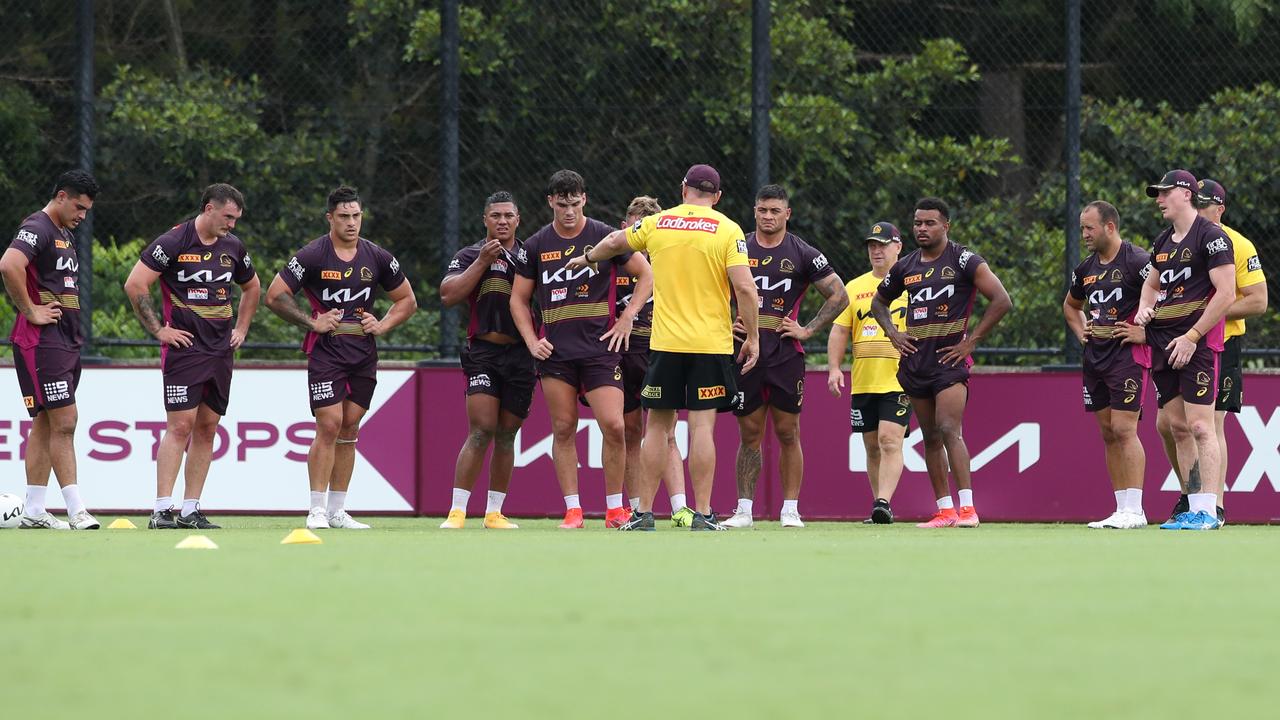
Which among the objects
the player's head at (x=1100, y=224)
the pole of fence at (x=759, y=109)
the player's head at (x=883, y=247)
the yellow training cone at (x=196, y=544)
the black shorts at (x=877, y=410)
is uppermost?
the pole of fence at (x=759, y=109)

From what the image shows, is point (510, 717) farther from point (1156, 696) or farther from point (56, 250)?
point (56, 250)

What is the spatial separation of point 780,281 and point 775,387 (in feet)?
2.27

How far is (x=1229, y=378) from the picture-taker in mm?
11406

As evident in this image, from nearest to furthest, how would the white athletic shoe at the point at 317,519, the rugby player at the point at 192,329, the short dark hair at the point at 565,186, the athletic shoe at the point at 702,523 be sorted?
the athletic shoe at the point at 702,523, the rugby player at the point at 192,329, the short dark hair at the point at 565,186, the white athletic shoe at the point at 317,519

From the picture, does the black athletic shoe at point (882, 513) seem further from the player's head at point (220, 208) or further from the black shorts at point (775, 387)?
the player's head at point (220, 208)

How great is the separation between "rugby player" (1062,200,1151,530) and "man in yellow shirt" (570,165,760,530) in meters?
2.60

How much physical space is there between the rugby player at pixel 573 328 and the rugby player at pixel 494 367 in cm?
25

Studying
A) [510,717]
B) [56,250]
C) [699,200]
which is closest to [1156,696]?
[510,717]

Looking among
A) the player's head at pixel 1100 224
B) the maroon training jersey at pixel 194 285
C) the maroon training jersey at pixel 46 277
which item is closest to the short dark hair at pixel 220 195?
the maroon training jersey at pixel 194 285

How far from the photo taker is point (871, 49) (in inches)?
674

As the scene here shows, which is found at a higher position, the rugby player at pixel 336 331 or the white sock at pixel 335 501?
the rugby player at pixel 336 331

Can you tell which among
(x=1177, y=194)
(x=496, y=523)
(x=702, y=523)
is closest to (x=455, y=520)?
(x=496, y=523)

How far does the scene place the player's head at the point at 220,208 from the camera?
10523 millimetres

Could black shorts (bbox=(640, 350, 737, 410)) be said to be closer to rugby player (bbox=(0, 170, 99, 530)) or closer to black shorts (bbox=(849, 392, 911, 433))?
black shorts (bbox=(849, 392, 911, 433))
